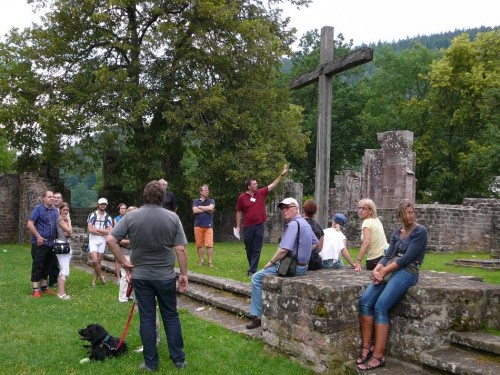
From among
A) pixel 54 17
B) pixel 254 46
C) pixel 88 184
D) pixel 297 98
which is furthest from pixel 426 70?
pixel 88 184

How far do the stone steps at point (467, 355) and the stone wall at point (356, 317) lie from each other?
0.38 ft

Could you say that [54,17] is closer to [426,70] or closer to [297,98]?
[297,98]

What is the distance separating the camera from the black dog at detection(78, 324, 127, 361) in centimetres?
577

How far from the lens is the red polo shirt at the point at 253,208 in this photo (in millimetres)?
9930

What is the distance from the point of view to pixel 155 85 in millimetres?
22688

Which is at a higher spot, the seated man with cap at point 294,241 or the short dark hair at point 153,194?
the short dark hair at point 153,194

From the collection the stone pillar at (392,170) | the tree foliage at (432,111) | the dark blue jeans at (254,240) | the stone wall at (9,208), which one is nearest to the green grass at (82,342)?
the dark blue jeans at (254,240)

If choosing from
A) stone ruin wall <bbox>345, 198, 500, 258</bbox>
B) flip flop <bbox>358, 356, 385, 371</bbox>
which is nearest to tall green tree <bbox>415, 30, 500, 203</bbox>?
stone ruin wall <bbox>345, 198, 500, 258</bbox>

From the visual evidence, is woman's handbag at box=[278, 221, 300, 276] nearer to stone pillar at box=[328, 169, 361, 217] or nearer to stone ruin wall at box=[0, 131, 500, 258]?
stone ruin wall at box=[0, 131, 500, 258]

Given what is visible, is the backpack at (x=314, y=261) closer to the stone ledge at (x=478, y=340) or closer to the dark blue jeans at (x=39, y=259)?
the stone ledge at (x=478, y=340)

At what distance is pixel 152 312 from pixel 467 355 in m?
3.12

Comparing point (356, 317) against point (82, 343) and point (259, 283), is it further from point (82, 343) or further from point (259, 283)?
point (82, 343)

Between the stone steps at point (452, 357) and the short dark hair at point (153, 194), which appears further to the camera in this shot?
the short dark hair at point (153, 194)

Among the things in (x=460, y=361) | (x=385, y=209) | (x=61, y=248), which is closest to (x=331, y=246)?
(x=460, y=361)
